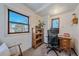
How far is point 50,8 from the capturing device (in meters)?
1.52

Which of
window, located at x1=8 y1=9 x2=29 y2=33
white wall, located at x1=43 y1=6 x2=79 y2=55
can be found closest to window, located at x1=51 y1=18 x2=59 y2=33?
white wall, located at x1=43 y1=6 x2=79 y2=55

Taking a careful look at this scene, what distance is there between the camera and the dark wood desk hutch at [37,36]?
163 centimetres

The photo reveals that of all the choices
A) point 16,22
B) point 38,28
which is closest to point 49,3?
point 38,28

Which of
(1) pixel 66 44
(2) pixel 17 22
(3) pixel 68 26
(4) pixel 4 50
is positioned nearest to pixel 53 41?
(1) pixel 66 44

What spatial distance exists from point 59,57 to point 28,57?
56cm

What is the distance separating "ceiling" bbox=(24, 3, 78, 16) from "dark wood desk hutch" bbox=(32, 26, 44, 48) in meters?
0.33

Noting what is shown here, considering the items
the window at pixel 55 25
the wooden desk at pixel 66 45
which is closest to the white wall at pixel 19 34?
the window at pixel 55 25

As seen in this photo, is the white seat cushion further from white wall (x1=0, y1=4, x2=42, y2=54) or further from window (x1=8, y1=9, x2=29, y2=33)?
window (x1=8, y1=9, x2=29, y2=33)

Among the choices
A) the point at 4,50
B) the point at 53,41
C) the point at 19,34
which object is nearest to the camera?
the point at 4,50

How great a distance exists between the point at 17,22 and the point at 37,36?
498 millimetres

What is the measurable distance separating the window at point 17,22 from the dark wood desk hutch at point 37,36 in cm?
18

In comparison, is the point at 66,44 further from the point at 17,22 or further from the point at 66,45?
the point at 17,22

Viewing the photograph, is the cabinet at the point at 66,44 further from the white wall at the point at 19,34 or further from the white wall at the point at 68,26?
the white wall at the point at 19,34

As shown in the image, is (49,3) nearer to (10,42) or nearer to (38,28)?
(38,28)
